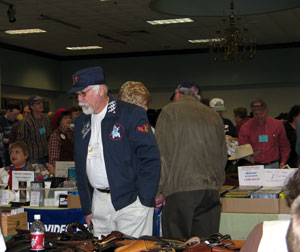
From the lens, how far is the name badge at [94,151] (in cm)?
303

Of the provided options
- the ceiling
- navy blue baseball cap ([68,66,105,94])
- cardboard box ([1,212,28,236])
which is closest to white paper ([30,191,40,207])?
cardboard box ([1,212,28,236])

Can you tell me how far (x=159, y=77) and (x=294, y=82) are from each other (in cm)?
434

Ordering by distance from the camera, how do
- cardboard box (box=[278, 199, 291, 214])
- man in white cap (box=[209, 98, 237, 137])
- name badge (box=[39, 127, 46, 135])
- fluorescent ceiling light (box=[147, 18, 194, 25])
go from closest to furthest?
cardboard box (box=[278, 199, 291, 214]), man in white cap (box=[209, 98, 237, 137]), name badge (box=[39, 127, 46, 135]), fluorescent ceiling light (box=[147, 18, 194, 25])

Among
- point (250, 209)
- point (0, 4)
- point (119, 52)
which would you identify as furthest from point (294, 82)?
point (250, 209)

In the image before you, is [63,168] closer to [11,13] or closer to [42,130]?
[42,130]

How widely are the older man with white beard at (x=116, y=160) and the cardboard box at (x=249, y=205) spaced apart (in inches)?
45.2

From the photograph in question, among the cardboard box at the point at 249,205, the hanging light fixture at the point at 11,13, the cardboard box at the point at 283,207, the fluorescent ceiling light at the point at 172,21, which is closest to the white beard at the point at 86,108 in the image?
the cardboard box at the point at 249,205

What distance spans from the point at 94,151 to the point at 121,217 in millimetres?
408

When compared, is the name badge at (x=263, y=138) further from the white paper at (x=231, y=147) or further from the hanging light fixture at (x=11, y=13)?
the hanging light fixture at (x=11, y=13)

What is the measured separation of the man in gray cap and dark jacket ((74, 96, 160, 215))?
13.2 feet

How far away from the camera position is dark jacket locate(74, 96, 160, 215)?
297cm

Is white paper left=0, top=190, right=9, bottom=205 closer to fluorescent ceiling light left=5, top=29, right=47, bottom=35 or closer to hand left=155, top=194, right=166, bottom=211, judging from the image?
hand left=155, top=194, right=166, bottom=211

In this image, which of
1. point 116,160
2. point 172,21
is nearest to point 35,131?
point 116,160

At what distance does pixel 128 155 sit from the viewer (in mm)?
3029
